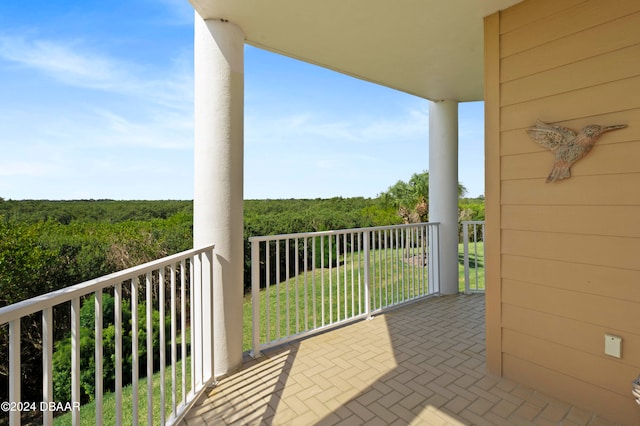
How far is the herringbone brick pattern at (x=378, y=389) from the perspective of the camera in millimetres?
1945

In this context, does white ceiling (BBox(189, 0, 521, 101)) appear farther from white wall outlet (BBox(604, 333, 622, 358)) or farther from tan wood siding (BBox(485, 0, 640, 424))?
white wall outlet (BBox(604, 333, 622, 358))

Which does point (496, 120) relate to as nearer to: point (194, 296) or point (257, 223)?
point (194, 296)

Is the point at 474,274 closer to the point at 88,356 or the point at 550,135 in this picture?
the point at 550,135

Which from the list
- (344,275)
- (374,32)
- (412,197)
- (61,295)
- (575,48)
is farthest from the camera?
(412,197)

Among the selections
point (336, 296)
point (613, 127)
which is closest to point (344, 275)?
point (336, 296)

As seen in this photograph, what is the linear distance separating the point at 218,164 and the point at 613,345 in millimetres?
2832

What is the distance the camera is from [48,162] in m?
8.16

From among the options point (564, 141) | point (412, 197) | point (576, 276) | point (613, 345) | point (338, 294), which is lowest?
point (338, 294)

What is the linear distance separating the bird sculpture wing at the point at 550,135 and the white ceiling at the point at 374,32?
37.6 inches

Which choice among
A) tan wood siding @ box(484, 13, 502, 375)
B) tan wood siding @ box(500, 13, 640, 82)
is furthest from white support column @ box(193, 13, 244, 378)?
tan wood siding @ box(500, 13, 640, 82)

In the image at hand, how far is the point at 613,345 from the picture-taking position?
190cm

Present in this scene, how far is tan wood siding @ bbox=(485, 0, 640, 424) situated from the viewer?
1843 millimetres

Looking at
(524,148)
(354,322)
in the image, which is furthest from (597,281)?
(354,322)

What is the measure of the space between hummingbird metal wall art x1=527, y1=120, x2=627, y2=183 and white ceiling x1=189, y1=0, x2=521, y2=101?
993 mm
